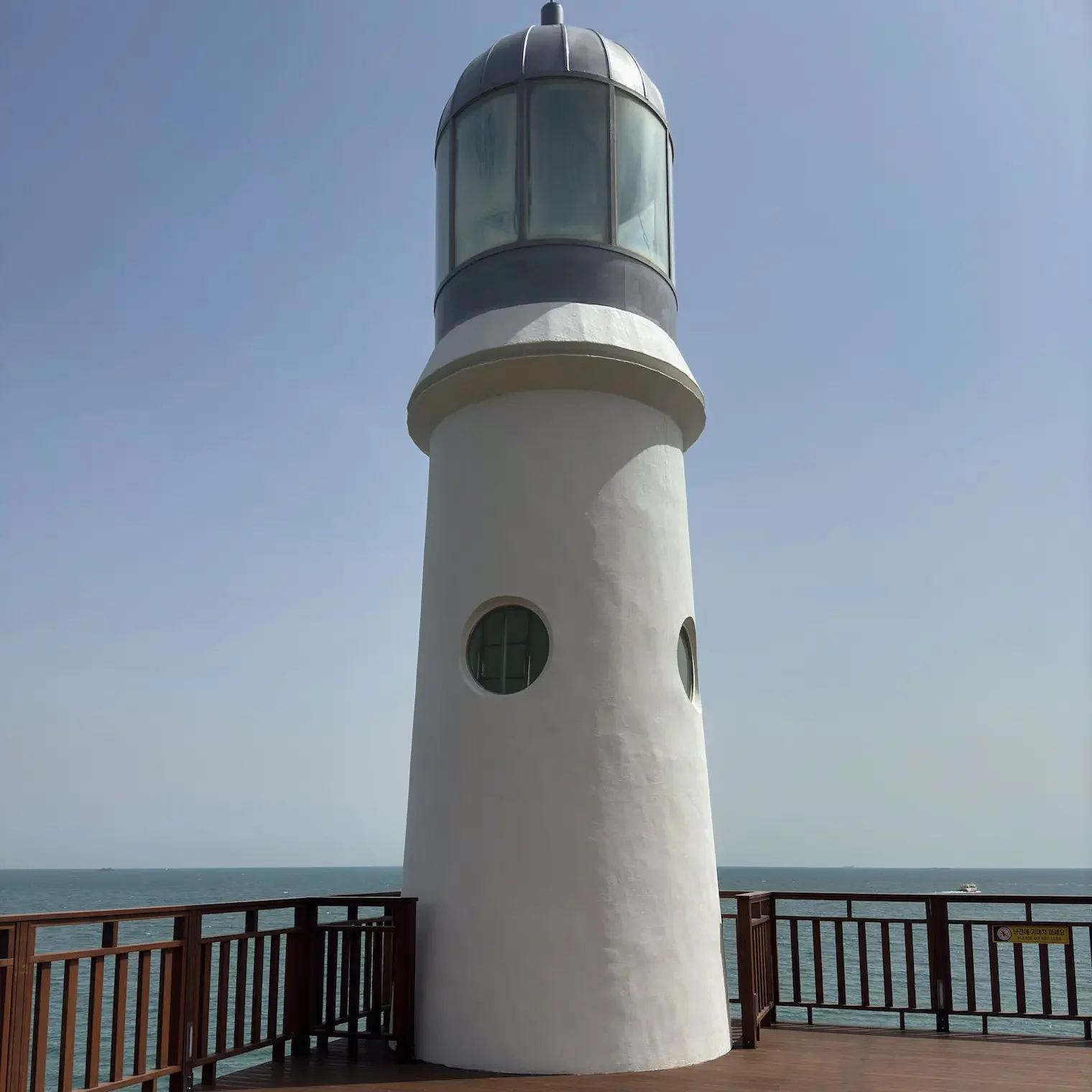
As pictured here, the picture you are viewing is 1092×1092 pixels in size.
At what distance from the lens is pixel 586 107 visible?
24.8ft

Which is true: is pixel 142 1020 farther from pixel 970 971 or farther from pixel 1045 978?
pixel 1045 978

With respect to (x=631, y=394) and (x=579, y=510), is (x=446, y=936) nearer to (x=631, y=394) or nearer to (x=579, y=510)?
(x=579, y=510)

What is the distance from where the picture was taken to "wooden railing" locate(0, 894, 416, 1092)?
4.72m

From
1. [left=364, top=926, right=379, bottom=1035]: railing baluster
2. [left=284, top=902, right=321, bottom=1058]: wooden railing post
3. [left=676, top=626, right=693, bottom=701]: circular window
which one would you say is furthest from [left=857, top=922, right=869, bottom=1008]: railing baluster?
[left=284, top=902, right=321, bottom=1058]: wooden railing post

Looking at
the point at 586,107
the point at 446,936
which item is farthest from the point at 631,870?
the point at 586,107

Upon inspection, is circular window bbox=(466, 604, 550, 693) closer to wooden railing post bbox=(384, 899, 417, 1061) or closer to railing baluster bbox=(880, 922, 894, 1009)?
wooden railing post bbox=(384, 899, 417, 1061)

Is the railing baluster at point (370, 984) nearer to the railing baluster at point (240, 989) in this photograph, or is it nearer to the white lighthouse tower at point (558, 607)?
the white lighthouse tower at point (558, 607)

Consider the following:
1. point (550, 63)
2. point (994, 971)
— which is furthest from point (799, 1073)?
point (550, 63)

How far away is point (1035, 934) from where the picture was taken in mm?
7664

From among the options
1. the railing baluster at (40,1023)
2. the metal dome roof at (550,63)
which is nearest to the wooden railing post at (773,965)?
the railing baluster at (40,1023)

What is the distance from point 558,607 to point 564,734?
0.80 m

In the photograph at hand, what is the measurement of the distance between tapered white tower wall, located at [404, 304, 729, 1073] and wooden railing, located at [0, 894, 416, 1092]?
0.38 meters

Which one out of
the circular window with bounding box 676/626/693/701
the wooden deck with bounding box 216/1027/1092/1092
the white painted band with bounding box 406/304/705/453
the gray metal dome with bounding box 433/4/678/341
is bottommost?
the wooden deck with bounding box 216/1027/1092/1092

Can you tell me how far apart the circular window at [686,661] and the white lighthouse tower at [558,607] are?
0.03m
